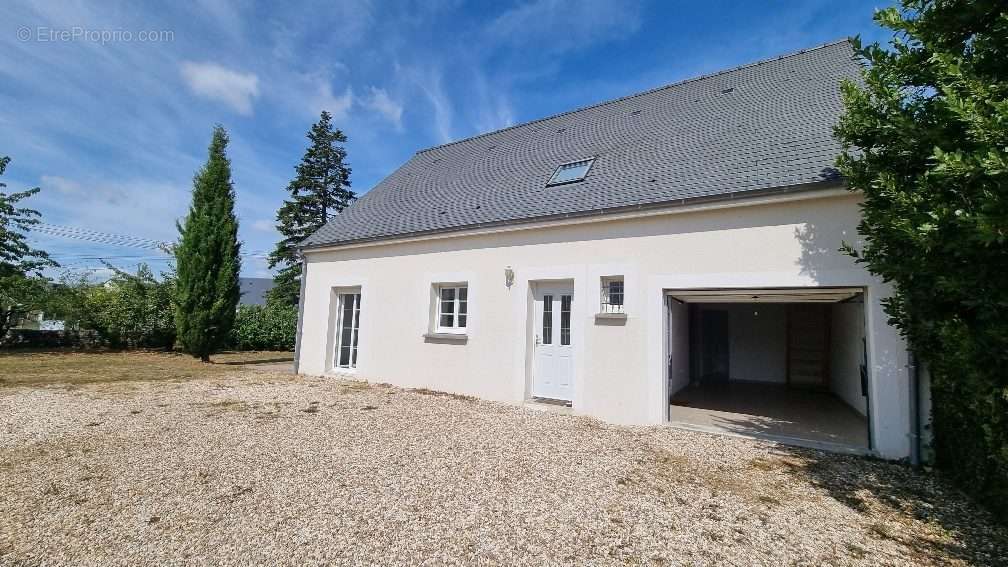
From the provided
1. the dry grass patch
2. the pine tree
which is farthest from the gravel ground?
the pine tree

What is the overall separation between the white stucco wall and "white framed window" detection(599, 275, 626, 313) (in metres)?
0.15

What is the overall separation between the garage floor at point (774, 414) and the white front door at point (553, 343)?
187 cm

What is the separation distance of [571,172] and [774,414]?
578 centimetres

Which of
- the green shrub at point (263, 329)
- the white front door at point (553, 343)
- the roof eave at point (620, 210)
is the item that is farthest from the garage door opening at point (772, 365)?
the green shrub at point (263, 329)

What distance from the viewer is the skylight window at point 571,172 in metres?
8.78

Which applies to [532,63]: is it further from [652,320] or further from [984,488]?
[984,488]

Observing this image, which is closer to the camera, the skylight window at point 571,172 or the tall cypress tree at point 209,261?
the skylight window at point 571,172

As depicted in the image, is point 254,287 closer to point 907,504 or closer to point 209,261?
point 209,261

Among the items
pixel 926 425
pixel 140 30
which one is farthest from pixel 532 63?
pixel 926 425

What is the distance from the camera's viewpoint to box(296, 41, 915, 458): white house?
233 inches

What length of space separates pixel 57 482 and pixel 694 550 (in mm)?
5325

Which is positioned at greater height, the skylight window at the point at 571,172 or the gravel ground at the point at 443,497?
the skylight window at the point at 571,172

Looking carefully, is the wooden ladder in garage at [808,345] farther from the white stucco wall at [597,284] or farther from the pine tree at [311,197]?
the pine tree at [311,197]

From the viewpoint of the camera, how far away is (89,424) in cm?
592
